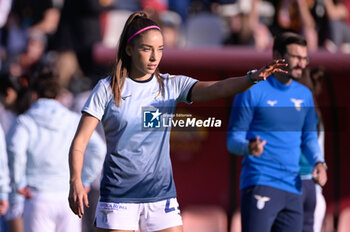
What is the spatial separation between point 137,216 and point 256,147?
1.16 m

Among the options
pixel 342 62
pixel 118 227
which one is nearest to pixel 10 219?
pixel 118 227

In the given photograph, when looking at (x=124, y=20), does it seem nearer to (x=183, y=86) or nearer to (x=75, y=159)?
(x=183, y=86)

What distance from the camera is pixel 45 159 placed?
6.80 meters

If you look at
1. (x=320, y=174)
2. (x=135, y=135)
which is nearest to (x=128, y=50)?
(x=135, y=135)

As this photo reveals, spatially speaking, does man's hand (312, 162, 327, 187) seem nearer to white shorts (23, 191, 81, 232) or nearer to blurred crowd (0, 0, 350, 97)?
white shorts (23, 191, 81, 232)

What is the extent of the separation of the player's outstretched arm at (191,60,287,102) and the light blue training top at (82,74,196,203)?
0.38ft

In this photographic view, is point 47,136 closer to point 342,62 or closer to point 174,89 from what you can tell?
point 174,89

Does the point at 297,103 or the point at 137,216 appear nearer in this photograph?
the point at 137,216

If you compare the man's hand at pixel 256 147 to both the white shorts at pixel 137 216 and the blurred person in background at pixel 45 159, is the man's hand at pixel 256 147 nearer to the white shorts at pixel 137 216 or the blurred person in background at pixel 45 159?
the white shorts at pixel 137 216

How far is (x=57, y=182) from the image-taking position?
269 inches

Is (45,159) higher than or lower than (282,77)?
lower

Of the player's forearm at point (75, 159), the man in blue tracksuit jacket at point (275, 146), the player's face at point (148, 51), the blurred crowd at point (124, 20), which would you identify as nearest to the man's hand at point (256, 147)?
the man in blue tracksuit jacket at point (275, 146)

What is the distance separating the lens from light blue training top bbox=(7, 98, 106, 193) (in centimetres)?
680

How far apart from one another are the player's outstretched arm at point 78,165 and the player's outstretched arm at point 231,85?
709 mm
